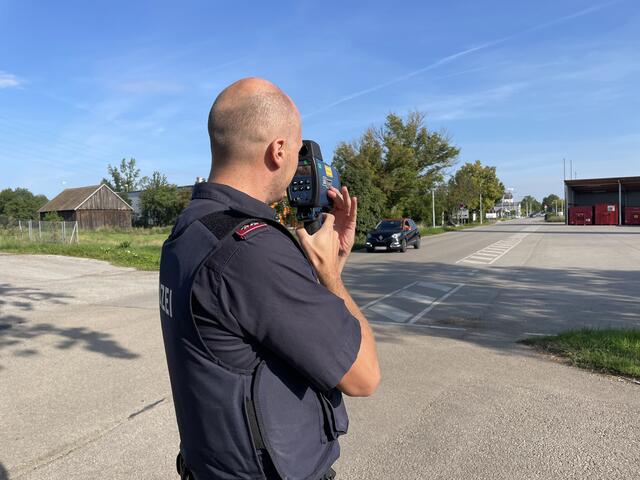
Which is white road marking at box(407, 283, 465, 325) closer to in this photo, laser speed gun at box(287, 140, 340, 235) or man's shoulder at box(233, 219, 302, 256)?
laser speed gun at box(287, 140, 340, 235)

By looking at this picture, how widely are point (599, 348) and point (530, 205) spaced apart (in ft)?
557

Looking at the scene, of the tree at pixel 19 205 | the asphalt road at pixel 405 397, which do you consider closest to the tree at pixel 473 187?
the asphalt road at pixel 405 397

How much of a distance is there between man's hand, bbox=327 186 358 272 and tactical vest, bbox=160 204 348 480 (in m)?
0.52

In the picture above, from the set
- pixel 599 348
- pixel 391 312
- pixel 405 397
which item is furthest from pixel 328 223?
pixel 391 312

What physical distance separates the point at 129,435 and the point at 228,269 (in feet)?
10.7

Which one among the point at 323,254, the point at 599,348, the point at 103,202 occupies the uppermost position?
the point at 103,202

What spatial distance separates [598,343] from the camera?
19.5 ft

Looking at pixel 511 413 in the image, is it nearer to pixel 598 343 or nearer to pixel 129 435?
pixel 598 343

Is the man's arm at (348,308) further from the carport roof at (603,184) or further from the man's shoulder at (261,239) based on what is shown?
the carport roof at (603,184)

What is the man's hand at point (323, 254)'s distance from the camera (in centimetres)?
147

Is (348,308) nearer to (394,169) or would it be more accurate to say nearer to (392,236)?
(392,236)

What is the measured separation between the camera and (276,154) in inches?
58.8

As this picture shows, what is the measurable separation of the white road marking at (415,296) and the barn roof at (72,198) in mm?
54845

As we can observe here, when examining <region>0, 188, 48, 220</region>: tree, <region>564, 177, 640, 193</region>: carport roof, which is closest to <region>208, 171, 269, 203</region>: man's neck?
<region>564, 177, 640, 193</region>: carport roof
